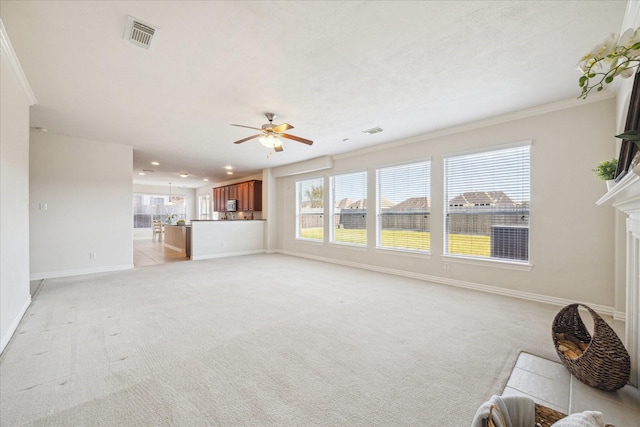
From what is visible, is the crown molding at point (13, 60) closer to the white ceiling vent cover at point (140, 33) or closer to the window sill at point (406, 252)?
the white ceiling vent cover at point (140, 33)

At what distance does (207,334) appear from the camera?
266cm

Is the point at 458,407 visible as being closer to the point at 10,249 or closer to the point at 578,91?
the point at 578,91

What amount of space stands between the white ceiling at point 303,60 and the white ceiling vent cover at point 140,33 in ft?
0.14

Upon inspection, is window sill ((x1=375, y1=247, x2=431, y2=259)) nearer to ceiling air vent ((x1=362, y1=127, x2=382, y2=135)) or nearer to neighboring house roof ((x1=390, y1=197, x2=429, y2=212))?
neighboring house roof ((x1=390, y1=197, x2=429, y2=212))

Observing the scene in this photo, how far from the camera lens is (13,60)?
2576mm

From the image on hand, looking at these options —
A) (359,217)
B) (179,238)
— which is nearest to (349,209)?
(359,217)

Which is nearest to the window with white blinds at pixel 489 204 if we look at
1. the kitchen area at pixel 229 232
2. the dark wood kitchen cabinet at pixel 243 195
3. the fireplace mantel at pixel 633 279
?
the fireplace mantel at pixel 633 279

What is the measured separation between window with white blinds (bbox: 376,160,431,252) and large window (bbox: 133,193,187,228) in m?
10.3

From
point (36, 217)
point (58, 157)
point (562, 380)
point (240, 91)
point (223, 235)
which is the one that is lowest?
point (562, 380)

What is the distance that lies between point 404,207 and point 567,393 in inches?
147

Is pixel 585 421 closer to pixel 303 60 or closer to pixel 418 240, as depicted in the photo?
pixel 303 60

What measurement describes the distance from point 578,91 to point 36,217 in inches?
334

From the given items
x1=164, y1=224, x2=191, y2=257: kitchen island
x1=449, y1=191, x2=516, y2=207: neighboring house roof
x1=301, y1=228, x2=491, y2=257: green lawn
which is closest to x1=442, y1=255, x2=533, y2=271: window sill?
x1=301, y1=228, x2=491, y2=257: green lawn

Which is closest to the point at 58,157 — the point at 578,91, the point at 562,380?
the point at 562,380
